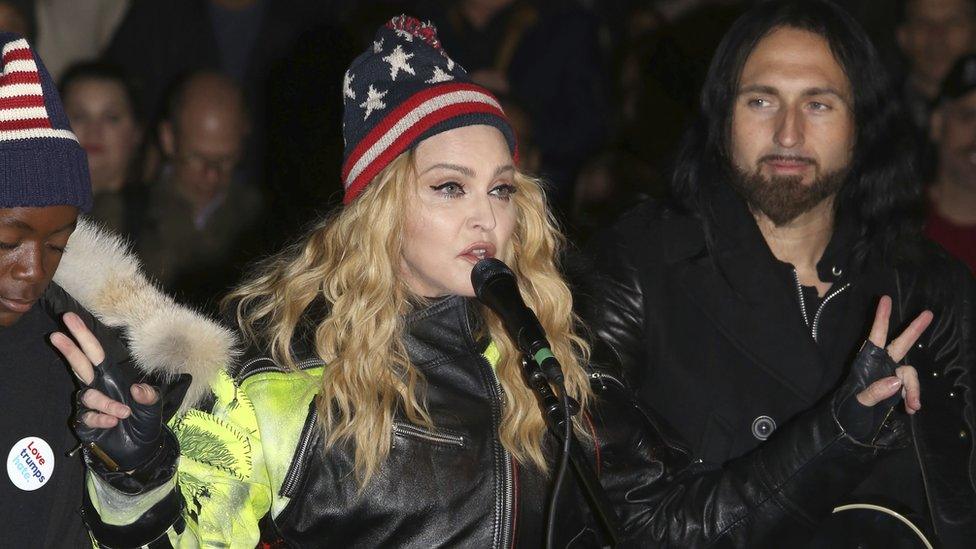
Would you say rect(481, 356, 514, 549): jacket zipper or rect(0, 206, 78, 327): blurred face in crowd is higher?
rect(0, 206, 78, 327): blurred face in crowd

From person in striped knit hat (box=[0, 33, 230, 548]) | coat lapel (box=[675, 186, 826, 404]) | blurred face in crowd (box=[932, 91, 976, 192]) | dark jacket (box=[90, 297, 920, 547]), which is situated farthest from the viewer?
blurred face in crowd (box=[932, 91, 976, 192])

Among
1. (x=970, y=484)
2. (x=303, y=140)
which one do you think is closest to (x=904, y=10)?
(x=303, y=140)

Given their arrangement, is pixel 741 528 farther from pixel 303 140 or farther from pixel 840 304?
pixel 303 140

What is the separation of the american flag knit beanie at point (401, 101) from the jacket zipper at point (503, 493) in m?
0.55

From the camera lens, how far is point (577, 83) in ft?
21.8

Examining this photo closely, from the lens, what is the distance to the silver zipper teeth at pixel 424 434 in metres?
2.75

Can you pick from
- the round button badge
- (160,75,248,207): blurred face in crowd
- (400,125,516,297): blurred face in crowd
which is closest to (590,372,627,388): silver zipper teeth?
(400,125,516,297): blurred face in crowd

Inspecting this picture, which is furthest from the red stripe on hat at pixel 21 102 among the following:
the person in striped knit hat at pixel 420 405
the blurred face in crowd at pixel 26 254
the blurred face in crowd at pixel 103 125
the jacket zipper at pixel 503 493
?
the blurred face in crowd at pixel 103 125

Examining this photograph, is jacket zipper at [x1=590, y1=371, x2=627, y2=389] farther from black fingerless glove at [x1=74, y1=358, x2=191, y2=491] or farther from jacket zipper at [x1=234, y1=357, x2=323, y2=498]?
black fingerless glove at [x1=74, y1=358, x2=191, y2=491]

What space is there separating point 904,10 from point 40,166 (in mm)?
5241

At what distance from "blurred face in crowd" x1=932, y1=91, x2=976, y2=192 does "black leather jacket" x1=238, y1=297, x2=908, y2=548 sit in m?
2.59

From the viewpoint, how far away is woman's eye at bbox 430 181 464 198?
281 centimetres

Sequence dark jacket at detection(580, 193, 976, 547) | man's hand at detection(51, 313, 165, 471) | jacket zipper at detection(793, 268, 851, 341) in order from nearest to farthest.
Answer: man's hand at detection(51, 313, 165, 471) → dark jacket at detection(580, 193, 976, 547) → jacket zipper at detection(793, 268, 851, 341)

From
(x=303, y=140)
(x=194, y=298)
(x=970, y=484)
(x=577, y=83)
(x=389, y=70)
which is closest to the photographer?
(x=389, y=70)
